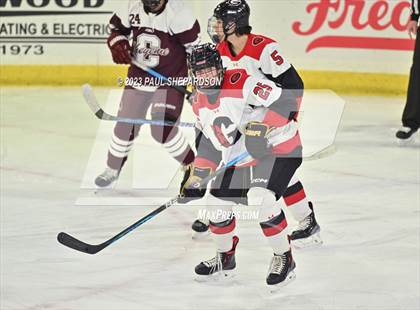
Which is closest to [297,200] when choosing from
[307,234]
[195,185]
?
[307,234]

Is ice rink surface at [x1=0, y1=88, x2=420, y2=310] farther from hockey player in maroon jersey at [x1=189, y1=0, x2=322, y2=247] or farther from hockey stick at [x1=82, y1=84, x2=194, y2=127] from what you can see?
hockey player in maroon jersey at [x1=189, y1=0, x2=322, y2=247]

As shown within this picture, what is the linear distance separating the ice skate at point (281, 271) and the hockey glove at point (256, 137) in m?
0.38

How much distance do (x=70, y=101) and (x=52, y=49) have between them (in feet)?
1.65

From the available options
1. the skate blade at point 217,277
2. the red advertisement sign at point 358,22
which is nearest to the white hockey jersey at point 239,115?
the skate blade at point 217,277

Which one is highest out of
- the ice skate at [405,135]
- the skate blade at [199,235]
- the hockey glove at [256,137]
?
the hockey glove at [256,137]

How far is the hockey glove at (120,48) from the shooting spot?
167 inches

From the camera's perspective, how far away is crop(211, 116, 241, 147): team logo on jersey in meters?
3.21

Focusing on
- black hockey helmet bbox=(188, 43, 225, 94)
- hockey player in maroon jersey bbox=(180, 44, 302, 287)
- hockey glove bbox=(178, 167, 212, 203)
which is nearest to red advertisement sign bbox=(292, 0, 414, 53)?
hockey player in maroon jersey bbox=(180, 44, 302, 287)

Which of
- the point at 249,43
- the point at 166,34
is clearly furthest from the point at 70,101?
the point at 249,43

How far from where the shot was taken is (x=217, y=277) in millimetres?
3268

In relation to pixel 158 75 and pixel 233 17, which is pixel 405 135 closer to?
pixel 158 75

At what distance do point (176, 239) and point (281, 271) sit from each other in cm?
67

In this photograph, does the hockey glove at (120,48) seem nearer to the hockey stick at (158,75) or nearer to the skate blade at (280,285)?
the hockey stick at (158,75)

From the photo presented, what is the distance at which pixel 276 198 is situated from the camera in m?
3.14
